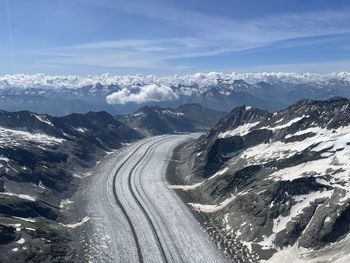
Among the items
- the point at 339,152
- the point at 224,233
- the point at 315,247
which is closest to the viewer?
the point at 315,247

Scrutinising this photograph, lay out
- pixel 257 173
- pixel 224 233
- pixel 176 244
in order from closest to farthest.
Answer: pixel 176 244 < pixel 224 233 < pixel 257 173

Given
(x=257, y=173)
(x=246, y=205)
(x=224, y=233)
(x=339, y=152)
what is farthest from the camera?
(x=257, y=173)

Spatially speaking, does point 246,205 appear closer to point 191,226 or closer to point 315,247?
point 191,226

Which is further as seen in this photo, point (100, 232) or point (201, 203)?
point (201, 203)

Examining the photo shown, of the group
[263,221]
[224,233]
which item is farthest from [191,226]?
[263,221]

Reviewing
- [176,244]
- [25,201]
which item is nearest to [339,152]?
[176,244]

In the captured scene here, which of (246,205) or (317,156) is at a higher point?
(317,156)

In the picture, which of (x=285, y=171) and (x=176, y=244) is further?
(x=285, y=171)

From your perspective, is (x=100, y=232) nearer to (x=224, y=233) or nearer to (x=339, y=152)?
(x=224, y=233)

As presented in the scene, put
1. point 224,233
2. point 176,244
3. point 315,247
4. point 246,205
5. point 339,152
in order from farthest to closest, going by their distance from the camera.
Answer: point 339,152
point 246,205
point 224,233
point 176,244
point 315,247
